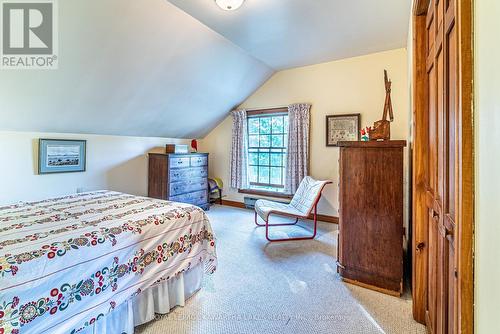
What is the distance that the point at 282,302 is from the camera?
6.61 ft

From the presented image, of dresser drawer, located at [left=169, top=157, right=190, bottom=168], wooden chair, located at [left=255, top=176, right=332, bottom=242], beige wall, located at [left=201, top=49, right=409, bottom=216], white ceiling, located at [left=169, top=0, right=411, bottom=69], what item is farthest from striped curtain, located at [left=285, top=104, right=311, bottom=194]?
dresser drawer, located at [left=169, top=157, right=190, bottom=168]

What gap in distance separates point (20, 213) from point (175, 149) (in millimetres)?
2904

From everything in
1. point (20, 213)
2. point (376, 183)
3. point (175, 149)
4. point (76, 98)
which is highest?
point (76, 98)

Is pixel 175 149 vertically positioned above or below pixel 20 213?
above

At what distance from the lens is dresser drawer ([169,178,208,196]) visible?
4.38 meters

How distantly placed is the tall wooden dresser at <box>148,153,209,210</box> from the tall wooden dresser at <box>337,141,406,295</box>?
2.96 meters

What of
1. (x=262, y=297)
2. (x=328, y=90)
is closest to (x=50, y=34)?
(x=262, y=297)

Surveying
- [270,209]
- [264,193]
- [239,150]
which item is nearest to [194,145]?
[239,150]

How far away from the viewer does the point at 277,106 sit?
4648mm

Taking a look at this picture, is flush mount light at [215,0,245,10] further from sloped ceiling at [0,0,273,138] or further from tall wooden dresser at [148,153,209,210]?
tall wooden dresser at [148,153,209,210]

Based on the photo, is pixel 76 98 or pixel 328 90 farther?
pixel 328 90

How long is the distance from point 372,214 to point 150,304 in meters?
1.83

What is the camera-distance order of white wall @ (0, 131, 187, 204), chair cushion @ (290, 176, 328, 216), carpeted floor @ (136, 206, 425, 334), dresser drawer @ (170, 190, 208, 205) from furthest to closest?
dresser drawer @ (170, 190, 208, 205) < chair cushion @ (290, 176, 328, 216) < white wall @ (0, 131, 187, 204) < carpeted floor @ (136, 206, 425, 334)

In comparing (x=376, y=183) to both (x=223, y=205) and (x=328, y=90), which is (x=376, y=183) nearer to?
(x=328, y=90)
